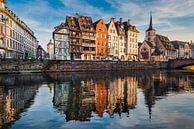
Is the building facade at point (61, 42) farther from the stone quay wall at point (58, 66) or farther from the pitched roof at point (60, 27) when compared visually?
the stone quay wall at point (58, 66)

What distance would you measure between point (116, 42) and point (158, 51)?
39.5 meters

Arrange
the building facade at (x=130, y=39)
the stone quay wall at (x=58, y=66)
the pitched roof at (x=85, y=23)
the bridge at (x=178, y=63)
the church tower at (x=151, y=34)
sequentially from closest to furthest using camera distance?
the stone quay wall at (x=58, y=66), the pitched roof at (x=85, y=23), the bridge at (x=178, y=63), the building facade at (x=130, y=39), the church tower at (x=151, y=34)

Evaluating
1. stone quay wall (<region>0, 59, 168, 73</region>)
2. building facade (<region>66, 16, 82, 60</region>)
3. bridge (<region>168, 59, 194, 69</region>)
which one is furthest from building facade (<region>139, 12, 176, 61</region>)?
building facade (<region>66, 16, 82, 60</region>)

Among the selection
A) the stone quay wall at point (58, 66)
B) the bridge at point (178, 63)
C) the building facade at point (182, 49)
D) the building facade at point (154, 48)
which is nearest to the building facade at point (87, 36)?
the stone quay wall at point (58, 66)

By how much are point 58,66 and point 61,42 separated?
56.8 ft

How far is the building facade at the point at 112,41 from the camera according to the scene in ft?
352

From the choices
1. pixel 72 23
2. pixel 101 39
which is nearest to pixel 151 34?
pixel 101 39

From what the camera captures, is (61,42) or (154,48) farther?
(154,48)

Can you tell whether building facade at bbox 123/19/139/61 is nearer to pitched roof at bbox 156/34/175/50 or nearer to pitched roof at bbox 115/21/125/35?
pitched roof at bbox 115/21/125/35

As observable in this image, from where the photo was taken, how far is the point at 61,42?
8756 centimetres

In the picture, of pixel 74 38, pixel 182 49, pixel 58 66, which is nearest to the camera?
pixel 58 66

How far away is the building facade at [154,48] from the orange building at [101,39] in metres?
37.7

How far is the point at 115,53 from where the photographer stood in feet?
365

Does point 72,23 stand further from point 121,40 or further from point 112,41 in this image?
point 121,40
